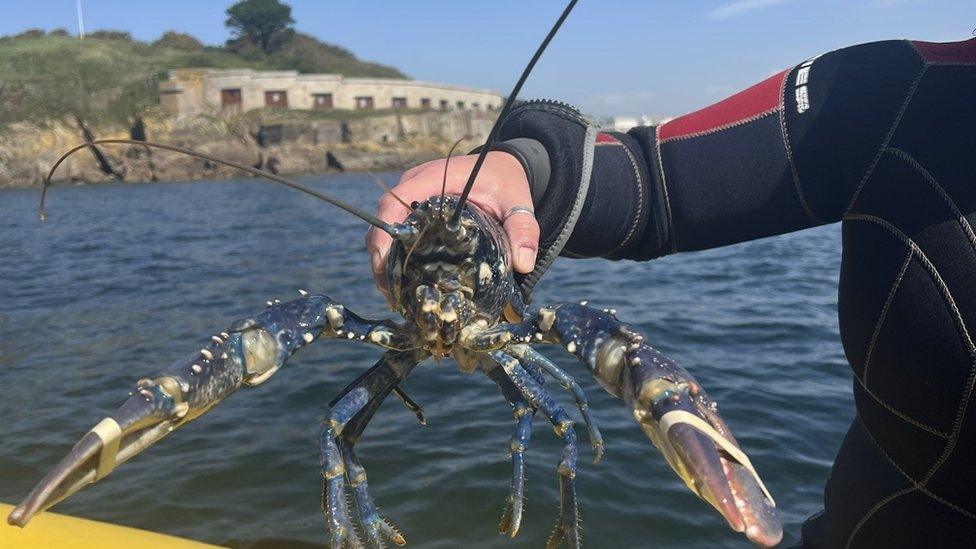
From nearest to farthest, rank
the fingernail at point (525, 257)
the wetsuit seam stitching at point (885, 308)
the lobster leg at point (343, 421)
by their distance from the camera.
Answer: the wetsuit seam stitching at point (885, 308), the fingernail at point (525, 257), the lobster leg at point (343, 421)

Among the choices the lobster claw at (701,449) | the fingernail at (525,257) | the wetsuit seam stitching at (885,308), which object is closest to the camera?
the lobster claw at (701,449)

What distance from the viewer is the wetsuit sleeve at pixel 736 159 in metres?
2.18

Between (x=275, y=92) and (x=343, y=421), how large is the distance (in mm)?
69090

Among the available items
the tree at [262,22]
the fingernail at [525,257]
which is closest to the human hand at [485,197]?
the fingernail at [525,257]

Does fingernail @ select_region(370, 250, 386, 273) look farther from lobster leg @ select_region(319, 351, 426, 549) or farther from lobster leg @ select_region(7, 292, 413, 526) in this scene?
lobster leg @ select_region(319, 351, 426, 549)

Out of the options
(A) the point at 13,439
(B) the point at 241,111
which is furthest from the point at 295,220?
(B) the point at 241,111

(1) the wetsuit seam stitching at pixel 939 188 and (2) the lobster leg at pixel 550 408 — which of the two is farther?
(2) the lobster leg at pixel 550 408

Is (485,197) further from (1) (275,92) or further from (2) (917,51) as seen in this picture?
(1) (275,92)

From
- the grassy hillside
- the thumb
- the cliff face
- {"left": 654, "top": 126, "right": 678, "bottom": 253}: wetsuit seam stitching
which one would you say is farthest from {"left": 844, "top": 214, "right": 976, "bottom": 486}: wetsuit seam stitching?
the grassy hillside

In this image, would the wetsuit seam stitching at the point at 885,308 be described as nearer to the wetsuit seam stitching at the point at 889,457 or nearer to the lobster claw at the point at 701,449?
the wetsuit seam stitching at the point at 889,457

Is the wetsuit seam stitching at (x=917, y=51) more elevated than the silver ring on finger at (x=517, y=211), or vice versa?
the wetsuit seam stitching at (x=917, y=51)

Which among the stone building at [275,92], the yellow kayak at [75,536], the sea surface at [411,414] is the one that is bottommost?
the sea surface at [411,414]

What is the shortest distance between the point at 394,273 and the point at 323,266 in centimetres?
1322

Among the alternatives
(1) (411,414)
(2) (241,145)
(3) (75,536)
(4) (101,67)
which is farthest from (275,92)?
(3) (75,536)
